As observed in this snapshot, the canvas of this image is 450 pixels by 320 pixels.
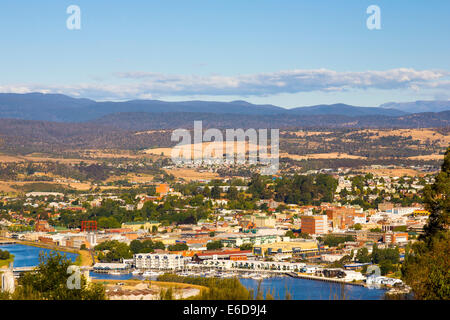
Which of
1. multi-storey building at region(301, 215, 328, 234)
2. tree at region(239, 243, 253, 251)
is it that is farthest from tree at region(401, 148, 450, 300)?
multi-storey building at region(301, 215, 328, 234)

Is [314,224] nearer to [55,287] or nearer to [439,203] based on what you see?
[439,203]

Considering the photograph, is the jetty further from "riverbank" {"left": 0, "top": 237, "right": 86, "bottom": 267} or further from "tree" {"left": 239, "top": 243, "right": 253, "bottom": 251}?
"riverbank" {"left": 0, "top": 237, "right": 86, "bottom": 267}

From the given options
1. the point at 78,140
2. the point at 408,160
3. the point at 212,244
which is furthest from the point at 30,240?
the point at 78,140

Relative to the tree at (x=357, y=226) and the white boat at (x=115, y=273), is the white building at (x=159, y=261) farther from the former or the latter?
the tree at (x=357, y=226)

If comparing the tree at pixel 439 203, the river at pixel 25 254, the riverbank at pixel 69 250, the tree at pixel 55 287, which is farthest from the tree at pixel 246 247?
the tree at pixel 55 287

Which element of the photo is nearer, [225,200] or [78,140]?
[225,200]
